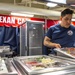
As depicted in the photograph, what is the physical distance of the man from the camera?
2.26 m

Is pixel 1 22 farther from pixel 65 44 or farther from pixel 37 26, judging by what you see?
pixel 65 44

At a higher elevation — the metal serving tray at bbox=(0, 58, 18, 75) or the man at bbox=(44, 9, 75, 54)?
the man at bbox=(44, 9, 75, 54)

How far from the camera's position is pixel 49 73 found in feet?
3.09

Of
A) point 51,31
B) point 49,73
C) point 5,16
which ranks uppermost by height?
point 5,16

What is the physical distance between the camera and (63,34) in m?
2.29

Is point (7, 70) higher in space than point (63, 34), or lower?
lower

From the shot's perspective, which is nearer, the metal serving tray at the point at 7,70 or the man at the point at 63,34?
the metal serving tray at the point at 7,70

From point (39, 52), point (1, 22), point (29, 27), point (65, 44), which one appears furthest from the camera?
point (1, 22)

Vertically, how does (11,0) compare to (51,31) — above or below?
above

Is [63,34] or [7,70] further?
[63,34]

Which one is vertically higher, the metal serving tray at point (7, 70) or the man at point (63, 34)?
the man at point (63, 34)

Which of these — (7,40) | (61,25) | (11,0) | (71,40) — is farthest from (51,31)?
(11,0)

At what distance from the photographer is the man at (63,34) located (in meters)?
2.26

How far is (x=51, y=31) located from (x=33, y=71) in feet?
5.11
